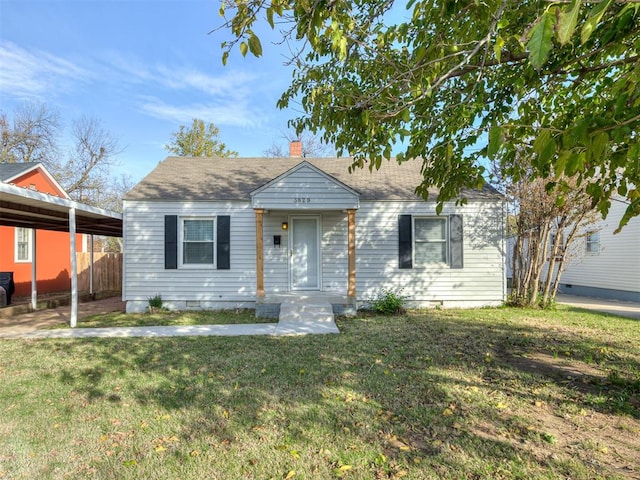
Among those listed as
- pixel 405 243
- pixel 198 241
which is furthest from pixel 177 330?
pixel 405 243

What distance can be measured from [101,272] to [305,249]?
33.8ft

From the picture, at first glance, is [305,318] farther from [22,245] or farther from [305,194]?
[22,245]

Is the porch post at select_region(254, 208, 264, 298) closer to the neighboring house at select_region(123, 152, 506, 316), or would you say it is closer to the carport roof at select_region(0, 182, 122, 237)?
the neighboring house at select_region(123, 152, 506, 316)

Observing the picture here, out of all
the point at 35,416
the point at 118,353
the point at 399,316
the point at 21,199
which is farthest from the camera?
the point at 399,316

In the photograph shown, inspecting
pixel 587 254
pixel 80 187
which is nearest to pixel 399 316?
pixel 587 254

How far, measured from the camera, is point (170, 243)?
939 cm

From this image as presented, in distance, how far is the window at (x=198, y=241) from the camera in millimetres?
9547

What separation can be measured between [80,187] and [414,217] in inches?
942

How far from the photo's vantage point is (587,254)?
1403 cm

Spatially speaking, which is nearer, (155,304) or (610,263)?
(155,304)

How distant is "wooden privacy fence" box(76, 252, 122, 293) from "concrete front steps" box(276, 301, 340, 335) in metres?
10.5

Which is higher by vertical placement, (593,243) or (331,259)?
(593,243)

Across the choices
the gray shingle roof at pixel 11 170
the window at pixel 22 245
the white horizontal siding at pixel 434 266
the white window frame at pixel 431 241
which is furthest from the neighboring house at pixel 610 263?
the window at pixel 22 245

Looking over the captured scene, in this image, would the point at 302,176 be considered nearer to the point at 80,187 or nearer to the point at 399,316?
the point at 399,316
